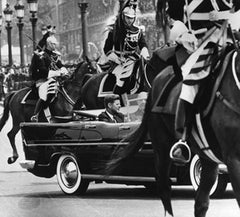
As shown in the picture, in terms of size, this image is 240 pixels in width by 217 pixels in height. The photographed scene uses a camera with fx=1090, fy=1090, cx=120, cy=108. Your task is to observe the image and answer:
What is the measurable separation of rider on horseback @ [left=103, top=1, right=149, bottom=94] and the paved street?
110 inches

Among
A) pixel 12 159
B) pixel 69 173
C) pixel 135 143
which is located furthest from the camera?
pixel 12 159

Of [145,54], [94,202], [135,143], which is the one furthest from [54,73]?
[135,143]

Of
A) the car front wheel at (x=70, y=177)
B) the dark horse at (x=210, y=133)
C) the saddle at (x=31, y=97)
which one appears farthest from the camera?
the saddle at (x=31, y=97)

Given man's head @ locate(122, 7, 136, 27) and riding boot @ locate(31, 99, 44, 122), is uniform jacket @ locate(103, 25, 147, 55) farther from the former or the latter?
riding boot @ locate(31, 99, 44, 122)

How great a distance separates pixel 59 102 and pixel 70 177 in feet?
21.4

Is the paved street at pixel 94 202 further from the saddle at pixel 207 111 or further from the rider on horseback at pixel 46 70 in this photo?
the rider on horseback at pixel 46 70

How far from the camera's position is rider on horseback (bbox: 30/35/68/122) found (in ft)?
68.0

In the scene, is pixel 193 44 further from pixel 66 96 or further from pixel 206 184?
pixel 66 96

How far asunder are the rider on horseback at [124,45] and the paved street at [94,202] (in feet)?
9.20

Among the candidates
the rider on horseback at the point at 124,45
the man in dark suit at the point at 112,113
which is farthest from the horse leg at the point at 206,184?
the rider on horseback at the point at 124,45

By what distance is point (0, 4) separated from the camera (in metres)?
95.5

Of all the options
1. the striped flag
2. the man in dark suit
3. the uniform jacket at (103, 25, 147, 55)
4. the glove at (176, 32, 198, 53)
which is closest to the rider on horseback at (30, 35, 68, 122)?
the uniform jacket at (103, 25, 147, 55)

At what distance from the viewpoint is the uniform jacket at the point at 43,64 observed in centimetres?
2077

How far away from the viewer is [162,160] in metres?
10.5
